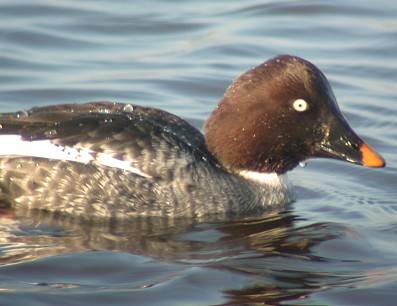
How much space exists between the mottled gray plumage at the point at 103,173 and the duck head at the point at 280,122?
0.44 metres

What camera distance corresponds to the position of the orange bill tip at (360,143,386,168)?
32.5ft

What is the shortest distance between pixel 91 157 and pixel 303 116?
5.29ft

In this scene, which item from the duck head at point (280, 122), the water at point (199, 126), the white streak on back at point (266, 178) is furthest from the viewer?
the white streak on back at point (266, 178)

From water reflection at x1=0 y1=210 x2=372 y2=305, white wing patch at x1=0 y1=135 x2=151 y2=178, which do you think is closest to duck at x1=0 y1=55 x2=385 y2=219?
white wing patch at x1=0 y1=135 x2=151 y2=178

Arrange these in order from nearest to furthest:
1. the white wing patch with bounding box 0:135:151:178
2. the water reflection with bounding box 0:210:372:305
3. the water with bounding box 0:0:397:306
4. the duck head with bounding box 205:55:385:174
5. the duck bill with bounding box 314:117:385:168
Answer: the water with bounding box 0:0:397:306 < the water reflection with bounding box 0:210:372:305 < the white wing patch with bounding box 0:135:151:178 < the duck head with bounding box 205:55:385:174 < the duck bill with bounding box 314:117:385:168

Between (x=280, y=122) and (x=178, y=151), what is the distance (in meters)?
0.86

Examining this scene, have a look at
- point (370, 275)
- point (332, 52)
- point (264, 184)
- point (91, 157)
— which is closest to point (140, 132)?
point (91, 157)

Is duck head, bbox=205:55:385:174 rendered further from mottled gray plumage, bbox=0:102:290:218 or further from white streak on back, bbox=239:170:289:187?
mottled gray plumage, bbox=0:102:290:218

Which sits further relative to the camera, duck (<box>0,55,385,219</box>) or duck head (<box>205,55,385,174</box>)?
duck head (<box>205,55,385,174</box>)

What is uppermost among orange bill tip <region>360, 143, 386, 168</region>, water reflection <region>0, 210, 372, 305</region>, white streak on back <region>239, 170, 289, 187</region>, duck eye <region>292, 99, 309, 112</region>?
duck eye <region>292, 99, 309, 112</region>

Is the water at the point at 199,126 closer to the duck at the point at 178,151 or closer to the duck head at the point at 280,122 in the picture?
the duck at the point at 178,151

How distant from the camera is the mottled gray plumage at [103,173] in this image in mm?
9484

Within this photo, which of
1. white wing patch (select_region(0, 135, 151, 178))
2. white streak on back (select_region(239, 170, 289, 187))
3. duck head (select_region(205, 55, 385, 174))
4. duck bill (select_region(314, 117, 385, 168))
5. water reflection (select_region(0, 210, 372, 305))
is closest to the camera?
water reflection (select_region(0, 210, 372, 305))

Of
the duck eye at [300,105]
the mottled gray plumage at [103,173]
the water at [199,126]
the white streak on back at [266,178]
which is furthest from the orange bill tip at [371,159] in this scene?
the mottled gray plumage at [103,173]
